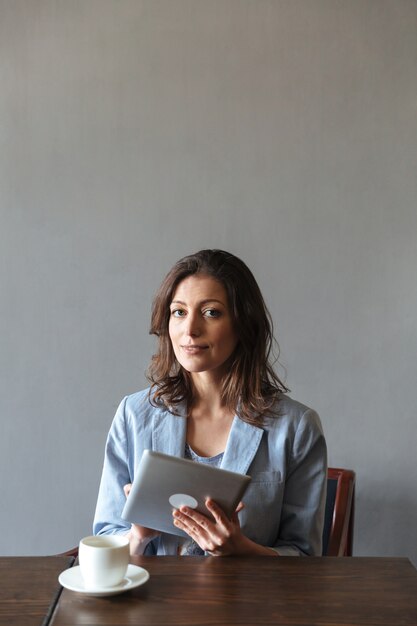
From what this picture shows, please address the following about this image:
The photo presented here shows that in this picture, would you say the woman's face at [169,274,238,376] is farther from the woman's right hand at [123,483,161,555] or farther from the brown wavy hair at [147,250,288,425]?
the woman's right hand at [123,483,161,555]

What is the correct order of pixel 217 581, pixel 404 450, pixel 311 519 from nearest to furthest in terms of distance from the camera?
pixel 217 581, pixel 311 519, pixel 404 450

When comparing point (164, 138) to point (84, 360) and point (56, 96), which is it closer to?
point (56, 96)

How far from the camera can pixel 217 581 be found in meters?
1.41

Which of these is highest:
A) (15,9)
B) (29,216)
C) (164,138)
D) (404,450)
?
(15,9)

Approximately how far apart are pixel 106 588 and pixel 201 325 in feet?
2.36

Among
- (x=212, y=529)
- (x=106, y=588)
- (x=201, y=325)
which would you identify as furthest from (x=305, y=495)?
(x=106, y=588)

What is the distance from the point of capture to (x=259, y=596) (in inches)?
52.8

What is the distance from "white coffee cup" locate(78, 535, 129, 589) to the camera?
1312 mm

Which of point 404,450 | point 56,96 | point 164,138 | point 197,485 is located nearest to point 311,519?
point 197,485

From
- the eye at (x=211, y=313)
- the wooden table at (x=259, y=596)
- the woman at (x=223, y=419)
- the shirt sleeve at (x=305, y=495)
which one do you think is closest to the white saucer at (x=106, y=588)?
the wooden table at (x=259, y=596)

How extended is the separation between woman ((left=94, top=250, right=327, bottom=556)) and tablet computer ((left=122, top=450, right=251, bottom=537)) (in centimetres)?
19

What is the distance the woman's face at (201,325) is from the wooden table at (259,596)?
0.49m

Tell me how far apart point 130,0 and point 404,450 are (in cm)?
187

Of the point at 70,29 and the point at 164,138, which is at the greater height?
the point at 70,29
